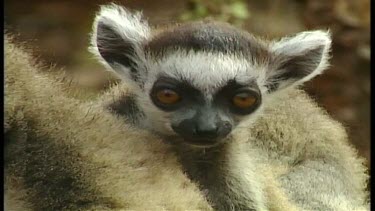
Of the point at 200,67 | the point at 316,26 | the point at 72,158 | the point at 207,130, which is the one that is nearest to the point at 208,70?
the point at 200,67

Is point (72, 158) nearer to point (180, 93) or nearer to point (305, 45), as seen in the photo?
point (180, 93)

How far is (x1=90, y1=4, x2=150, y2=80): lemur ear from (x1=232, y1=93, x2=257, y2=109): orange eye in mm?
151

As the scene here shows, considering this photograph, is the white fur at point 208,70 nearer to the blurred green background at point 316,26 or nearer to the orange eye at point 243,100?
the orange eye at point 243,100

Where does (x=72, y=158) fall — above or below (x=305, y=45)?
Result: below

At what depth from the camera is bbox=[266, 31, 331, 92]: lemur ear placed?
1.29m

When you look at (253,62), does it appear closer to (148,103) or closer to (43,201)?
(148,103)

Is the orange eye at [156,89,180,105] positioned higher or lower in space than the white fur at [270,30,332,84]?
lower

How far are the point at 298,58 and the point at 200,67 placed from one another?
0.15 meters

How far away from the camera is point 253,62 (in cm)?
134

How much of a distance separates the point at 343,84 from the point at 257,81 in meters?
1.87

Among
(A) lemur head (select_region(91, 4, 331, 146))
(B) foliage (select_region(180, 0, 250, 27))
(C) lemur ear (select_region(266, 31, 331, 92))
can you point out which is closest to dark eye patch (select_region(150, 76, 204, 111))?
(A) lemur head (select_region(91, 4, 331, 146))

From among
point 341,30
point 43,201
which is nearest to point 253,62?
point 43,201

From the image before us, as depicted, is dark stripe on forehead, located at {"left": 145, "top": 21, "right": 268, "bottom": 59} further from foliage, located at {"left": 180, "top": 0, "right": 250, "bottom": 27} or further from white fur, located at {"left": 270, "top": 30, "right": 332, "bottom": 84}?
foliage, located at {"left": 180, "top": 0, "right": 250, "bottom": 27}

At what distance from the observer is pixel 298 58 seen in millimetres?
1358
